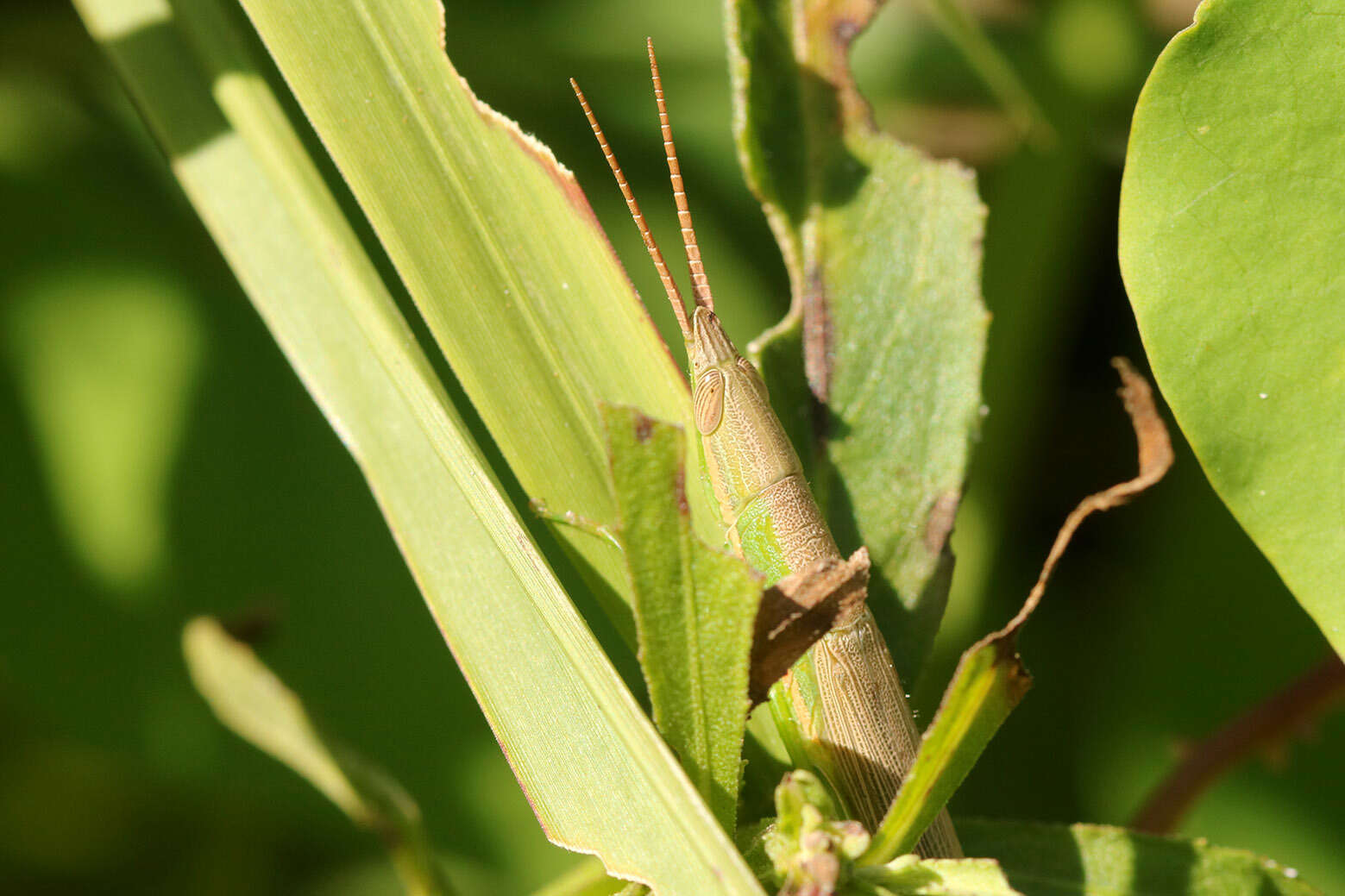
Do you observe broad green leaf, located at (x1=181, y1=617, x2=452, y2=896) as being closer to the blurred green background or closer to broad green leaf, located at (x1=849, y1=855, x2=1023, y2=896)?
the blurred green background

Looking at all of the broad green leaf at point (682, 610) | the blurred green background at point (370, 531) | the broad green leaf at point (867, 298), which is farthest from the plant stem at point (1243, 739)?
the broad green leaf at point (682, 610)

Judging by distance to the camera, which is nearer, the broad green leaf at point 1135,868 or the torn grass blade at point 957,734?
the torn grass blade at point 957,734

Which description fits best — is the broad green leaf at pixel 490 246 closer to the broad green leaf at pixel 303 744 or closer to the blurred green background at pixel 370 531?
the broad green leaf at pixel 303 744

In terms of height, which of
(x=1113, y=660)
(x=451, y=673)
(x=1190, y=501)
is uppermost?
(x=451, y=673)

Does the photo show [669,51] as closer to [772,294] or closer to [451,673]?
[772,294]

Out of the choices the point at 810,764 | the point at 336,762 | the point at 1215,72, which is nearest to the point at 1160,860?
the point at 810,764
